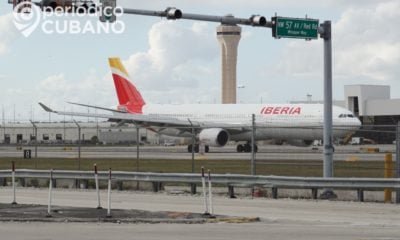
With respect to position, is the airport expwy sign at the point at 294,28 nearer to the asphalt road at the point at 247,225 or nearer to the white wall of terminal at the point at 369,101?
the asphalt road at the point at 247,225

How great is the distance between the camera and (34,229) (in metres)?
14.9

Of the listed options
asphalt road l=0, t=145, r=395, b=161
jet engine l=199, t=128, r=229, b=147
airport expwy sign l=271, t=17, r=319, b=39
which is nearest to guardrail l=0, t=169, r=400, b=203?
airport expwy sign l=271, t=17, r=319, b=39

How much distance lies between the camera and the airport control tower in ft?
531

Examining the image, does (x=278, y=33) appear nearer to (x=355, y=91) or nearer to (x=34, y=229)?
(x=34, y=229)

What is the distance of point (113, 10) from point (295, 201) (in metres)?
8.11

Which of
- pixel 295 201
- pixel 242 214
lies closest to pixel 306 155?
pixel 295 201

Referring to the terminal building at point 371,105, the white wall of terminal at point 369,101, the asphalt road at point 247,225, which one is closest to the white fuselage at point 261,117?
the asphalt road at point 247,225

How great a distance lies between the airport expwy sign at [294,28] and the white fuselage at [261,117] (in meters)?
21.4

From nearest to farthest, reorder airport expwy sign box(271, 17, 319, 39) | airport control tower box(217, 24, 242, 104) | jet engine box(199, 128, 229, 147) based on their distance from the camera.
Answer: airport expwy sign box(271, 17, 319, 39) < jet engine box(199, 128, 229, 147) < airport control tower box(217, 24, 242, 104)

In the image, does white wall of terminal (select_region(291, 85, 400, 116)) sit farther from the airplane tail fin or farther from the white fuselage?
the white fuselage

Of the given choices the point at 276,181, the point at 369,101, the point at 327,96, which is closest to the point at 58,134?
the point at 369,101

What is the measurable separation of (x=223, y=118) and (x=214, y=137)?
19.5 ft

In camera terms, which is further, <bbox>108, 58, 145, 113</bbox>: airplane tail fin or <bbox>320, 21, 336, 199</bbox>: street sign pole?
<bbox>108, 58, 145, 113</bbox>: airplane tail fin

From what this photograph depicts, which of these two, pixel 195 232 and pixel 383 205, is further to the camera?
pixel 383 205
